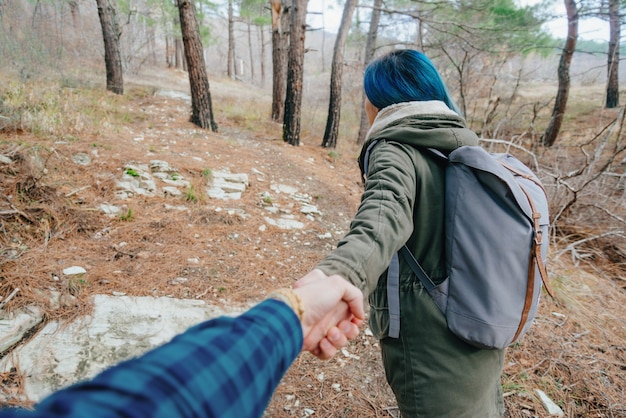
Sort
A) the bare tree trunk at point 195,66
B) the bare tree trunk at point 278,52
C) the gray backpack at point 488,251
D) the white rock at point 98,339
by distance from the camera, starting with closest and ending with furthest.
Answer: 1. the gray backpack at point 488,251
2. the white rock at point 98,339
3. the bare tree trunk at point 195,66
4. the bare tree trunk at point 278,52

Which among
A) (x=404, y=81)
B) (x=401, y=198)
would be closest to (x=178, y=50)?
(x=404, y=81)

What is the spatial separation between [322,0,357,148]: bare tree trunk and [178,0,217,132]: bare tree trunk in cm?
270

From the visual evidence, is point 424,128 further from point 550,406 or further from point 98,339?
point 98,339

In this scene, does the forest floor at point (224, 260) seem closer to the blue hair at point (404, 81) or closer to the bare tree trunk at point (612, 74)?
the blue hair at point (404, 81)

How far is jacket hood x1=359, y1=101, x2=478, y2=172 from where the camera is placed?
3.45 ft

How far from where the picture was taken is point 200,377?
18.7 inches

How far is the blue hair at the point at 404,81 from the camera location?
1253 mm

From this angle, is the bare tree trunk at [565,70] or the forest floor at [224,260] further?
the bare tree trunk at [565,70]

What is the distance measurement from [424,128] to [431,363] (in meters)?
0.80

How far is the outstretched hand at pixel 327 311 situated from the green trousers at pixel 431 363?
289mm

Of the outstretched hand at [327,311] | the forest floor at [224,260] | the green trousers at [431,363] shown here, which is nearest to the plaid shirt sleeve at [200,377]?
the outstretched hand at [327,311]

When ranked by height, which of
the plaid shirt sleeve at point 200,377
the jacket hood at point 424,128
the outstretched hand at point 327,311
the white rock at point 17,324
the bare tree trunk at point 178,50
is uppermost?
the bare tree trunk at point 178,50

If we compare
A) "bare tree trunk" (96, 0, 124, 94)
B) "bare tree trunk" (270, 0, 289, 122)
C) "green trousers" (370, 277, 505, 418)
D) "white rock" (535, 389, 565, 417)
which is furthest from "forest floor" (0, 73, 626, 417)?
"bare tree trunk" (96, 0, 124, 94)

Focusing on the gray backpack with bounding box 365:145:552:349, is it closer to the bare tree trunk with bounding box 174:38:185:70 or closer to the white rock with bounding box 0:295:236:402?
the white rock with bounding box 0:295:236:402
